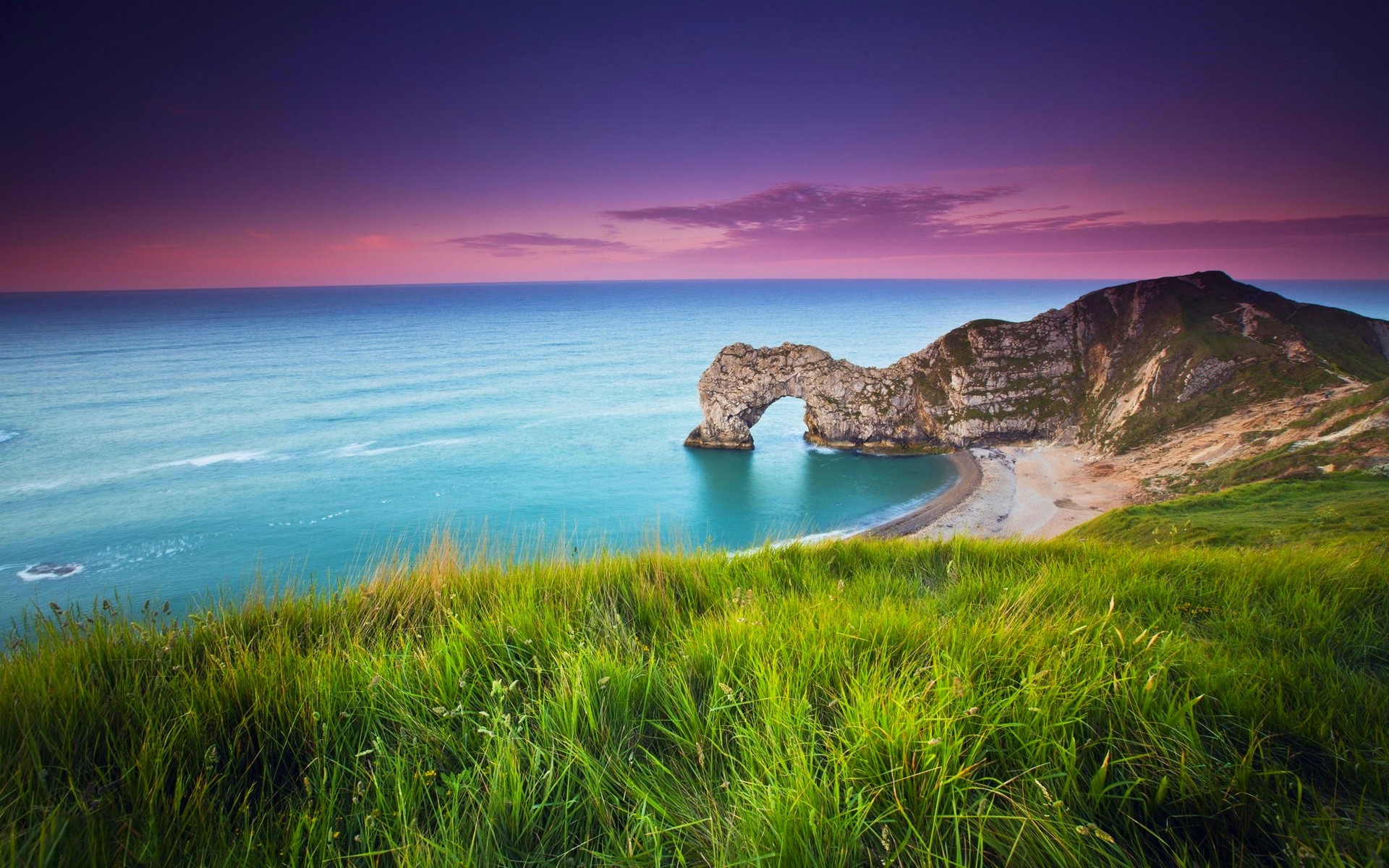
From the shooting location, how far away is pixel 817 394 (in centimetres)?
5331

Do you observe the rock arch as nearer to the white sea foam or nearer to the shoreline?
the shoreline

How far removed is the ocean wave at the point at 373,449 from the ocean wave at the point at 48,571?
20.5 metres

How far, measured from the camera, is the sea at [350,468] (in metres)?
30.7

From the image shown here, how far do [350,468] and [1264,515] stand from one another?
56.9 meters

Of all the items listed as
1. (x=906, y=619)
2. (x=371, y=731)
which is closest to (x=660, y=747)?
(x=371, y=731)

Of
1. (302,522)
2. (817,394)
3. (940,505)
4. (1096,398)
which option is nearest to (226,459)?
(302,522)

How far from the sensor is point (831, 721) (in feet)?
6.73

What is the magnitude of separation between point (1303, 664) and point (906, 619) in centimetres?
166

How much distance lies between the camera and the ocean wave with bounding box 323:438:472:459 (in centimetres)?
5031

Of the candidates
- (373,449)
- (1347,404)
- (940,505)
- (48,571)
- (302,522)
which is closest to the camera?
(48,571)

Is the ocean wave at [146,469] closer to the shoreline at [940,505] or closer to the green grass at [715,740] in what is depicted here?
the shoreline at [940,505]

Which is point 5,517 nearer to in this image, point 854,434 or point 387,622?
point 387,622

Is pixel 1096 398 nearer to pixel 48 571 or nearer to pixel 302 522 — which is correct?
pixel 302 522

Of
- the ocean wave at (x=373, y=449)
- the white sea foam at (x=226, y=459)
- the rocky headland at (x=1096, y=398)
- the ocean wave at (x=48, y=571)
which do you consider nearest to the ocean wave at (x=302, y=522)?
the ocean wave at (x=48, y=571)
